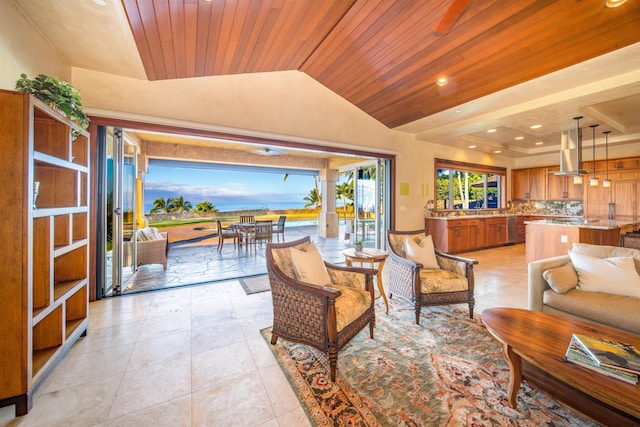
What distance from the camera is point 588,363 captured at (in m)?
1.29

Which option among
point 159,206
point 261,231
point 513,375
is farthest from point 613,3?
point 159,206

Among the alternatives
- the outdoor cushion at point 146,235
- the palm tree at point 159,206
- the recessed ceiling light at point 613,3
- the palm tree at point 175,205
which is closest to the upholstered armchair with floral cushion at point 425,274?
the recessed ceiling light at point 613,3

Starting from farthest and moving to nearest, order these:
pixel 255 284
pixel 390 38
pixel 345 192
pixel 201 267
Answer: pixel 345 192 → pixel 201 267 → pixel 255 284 → pixel 390 38

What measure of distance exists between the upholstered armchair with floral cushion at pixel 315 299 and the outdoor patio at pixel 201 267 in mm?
2262

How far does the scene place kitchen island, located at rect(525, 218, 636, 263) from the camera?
4406 mm

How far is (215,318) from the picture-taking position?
275cm

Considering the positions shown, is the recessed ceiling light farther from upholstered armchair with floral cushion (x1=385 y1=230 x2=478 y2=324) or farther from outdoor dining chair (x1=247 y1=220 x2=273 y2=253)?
outdoor dining chair (x1=247 y1=220 x2=273 y2=253)

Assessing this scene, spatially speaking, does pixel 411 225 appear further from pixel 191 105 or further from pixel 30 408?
pixel 30 408

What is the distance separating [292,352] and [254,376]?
1.22ft

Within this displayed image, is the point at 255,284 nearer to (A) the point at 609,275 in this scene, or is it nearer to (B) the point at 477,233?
(A) the point at 609,275

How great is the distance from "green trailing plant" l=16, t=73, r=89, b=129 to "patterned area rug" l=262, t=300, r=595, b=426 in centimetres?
247

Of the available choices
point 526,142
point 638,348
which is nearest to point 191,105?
point 638,348

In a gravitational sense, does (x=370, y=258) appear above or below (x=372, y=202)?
below

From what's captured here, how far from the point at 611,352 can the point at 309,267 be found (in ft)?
6.29
